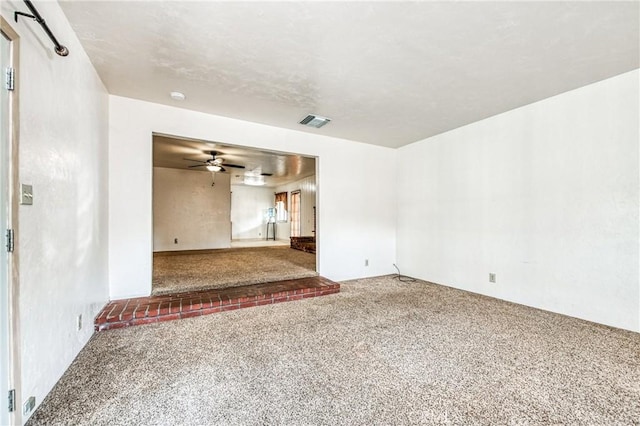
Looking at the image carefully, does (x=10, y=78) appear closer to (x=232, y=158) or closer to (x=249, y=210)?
(x=232, y=158)

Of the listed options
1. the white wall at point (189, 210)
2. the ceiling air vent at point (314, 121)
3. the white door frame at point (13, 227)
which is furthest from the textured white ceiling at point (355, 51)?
the white wall at point (189, 210)

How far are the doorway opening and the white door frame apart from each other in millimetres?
2270

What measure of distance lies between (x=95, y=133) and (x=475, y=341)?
13.8ft

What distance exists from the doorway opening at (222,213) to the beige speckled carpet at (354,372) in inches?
60.9

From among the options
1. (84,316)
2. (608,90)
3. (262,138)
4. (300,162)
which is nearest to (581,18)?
(608,90)

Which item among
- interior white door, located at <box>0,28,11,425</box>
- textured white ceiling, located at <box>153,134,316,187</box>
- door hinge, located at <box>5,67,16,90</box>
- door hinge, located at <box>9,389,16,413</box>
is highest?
textured white ceiling, located at <box>153,134,316,187</box>

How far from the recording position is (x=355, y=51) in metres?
2.38

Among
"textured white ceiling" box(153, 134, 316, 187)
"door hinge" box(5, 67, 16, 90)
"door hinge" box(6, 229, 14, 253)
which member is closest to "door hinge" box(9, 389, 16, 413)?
"door hinge" box(6, 229, 14, 253)

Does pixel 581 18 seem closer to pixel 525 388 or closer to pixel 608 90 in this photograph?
pixel 608 90

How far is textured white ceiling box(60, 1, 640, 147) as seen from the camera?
1919 mm

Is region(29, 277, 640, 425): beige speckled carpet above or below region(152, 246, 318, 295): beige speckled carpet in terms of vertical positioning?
below

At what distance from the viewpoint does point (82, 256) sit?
233cm

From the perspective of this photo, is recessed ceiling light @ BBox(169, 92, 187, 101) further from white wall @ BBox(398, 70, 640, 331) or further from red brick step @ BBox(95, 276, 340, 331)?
white wall @ BBox(398, 70, 640, 331)

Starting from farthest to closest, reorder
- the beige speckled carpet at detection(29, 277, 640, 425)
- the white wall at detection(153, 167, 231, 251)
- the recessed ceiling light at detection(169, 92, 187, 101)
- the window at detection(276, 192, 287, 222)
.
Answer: the window at detection(276, 192, 287, 222) → the white wall at detection(153, 167, 231, 251) → the recessed ceiling light at detection(169, 92, 187, 101) → the beige speckled carpet at detection(29, 277, 640, 425)
